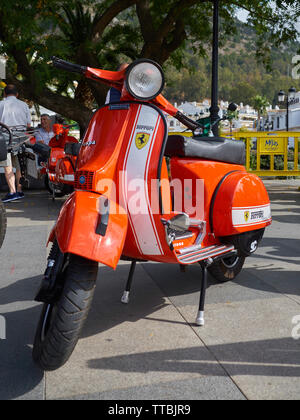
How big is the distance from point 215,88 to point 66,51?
323 centimetres

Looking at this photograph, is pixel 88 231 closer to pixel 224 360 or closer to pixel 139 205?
pixel 139 205

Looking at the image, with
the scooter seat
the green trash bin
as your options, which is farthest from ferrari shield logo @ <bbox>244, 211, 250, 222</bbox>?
the green trash bin

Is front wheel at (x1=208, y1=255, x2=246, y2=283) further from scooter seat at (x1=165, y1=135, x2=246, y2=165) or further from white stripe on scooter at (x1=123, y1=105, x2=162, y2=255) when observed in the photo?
white stripe on scooter at (x1=123, y1=105, x2=162, y2=255)

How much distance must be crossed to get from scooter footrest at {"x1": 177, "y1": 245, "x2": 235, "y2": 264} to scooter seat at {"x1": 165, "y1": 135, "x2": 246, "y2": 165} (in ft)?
2.09

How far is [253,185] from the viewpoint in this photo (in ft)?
11.8

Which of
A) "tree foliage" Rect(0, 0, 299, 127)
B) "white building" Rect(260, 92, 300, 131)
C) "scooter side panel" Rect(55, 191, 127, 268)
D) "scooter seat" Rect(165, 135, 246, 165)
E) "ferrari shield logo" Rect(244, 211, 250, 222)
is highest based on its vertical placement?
"white building" Rect(260, 92, 300, 131)

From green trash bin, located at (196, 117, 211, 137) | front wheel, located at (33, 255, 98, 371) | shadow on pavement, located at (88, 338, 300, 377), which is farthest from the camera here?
green trash bin, located at (196, 117, 211, 137)

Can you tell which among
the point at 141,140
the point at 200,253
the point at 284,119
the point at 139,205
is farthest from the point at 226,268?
the point at 284,119

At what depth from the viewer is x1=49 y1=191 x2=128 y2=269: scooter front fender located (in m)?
2.29

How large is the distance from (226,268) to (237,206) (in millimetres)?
644

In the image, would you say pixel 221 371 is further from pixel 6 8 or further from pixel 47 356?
pixel 6 8

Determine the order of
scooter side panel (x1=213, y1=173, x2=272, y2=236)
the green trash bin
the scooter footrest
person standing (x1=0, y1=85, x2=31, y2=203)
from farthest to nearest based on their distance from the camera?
person standing (x1=0, y1=85, x2=31, y2=203), the green trash bin, scooter side panel (x1=213, y1=173, x2=272, y2=236), the scooter footrest

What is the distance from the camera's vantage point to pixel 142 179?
2.79 m

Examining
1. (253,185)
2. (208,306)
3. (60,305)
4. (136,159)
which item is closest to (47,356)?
(60,305)
